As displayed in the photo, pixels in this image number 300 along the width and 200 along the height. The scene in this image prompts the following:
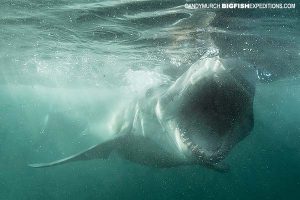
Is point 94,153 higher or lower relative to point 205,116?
lower

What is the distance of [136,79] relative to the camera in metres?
22.0

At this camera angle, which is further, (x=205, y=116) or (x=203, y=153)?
(x=205, y=116)

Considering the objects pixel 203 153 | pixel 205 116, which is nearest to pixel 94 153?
pixel 205 116

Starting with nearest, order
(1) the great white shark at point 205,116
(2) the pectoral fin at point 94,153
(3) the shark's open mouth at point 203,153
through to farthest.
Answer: (3) the shark's open mouth at point 203,153 → (1) the great white shark at point 205,116 → (2) the pectoral fin at point 94,153

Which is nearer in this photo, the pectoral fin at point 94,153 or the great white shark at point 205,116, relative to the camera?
the great white shark at point 205,116

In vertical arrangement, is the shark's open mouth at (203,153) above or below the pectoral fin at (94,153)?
above

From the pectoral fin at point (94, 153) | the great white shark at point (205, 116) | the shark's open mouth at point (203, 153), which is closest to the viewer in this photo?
the shark's open mouth at point (203, 153)

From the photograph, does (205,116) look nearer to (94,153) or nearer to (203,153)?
(203,153)

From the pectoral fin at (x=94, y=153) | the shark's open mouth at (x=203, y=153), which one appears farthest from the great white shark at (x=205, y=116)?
the pectoral fin at (x=94, y=153)

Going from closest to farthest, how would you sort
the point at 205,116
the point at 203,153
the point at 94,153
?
the point at 203,153
the point at 205,116
the point at 94,153

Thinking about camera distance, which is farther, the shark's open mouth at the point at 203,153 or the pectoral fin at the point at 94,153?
the pectoral fin at the point at 94,153

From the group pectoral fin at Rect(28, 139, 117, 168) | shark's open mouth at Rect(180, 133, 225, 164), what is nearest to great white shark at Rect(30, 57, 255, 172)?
shark's open mouth at Rect(180, 133, 225, 164)

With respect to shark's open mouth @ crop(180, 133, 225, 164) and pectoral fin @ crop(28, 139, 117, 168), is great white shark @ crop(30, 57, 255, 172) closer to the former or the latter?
shark's open mouth @ crop(180, 133, 225, 164)

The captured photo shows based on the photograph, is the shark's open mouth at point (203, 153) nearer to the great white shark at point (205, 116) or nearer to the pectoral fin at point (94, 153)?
the great white shark at point (205, 116)
